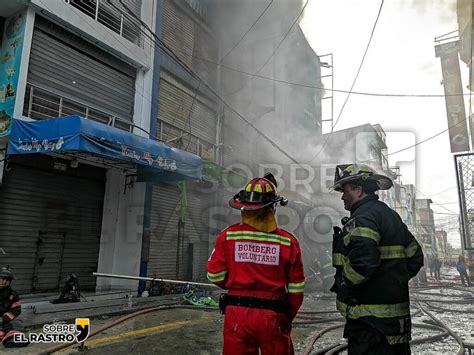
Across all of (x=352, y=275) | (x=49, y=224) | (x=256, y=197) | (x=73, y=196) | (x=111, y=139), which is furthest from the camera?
(x=73, y=196)

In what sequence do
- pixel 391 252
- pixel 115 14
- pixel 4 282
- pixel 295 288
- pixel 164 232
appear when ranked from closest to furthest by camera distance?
pixel 391 252, pixel 295 288, pixel 4 282, pixel 115 14, pixel 164 232

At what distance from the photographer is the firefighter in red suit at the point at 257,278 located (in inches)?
90.7

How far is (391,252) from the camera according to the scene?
2320 mm

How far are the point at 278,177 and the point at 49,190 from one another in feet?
33.5

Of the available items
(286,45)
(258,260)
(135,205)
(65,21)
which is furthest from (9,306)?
(286,45)

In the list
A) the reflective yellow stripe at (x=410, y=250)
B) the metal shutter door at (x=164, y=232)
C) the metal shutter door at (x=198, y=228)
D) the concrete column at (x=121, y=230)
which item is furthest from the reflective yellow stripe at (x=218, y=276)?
the metal shutter door at (x=198, y=228)

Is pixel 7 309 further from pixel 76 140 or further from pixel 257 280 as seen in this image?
pixel 257 280

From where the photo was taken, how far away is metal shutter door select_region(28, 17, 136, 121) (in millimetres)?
7598

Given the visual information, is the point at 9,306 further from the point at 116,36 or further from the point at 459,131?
the point at 459,131

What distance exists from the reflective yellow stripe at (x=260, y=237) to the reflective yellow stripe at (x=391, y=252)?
24.9 inches

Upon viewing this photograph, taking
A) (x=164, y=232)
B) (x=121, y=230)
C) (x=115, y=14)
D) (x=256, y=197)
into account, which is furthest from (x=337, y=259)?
(x=115, y=14)

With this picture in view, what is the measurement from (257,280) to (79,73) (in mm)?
7986

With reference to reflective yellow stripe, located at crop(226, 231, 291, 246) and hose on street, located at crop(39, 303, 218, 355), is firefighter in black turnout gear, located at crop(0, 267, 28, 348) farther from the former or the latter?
reflective yellow stripe, located at crop(226, 231, 291, 246)

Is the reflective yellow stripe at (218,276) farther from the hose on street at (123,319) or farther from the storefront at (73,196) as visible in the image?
the storefront at (73,196)
